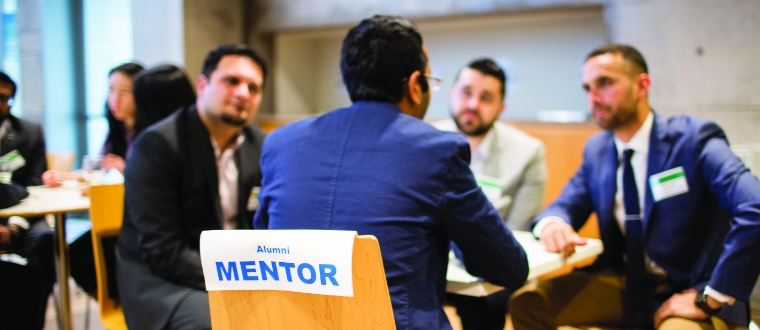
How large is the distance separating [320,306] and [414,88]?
0.66 meters

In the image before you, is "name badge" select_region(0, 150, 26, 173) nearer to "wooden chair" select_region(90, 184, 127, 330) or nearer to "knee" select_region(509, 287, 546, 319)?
"wooden chair" select_region(90, 184, 127, 330)

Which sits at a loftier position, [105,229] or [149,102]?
[149,102]

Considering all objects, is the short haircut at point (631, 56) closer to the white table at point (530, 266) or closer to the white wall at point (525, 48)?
the white table at point (530, 266)

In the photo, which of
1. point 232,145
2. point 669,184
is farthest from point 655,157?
point 232,145

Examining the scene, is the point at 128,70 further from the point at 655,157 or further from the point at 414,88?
the point at 655,157

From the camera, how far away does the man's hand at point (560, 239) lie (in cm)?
177

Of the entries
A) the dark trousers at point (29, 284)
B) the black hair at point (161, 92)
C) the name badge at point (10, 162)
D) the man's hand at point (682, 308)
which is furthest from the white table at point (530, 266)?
the name badge at point (10, 162)

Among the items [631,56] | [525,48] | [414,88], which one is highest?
[525,48]

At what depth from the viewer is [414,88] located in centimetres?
149

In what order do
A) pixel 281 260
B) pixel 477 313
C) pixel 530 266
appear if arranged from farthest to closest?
1. pixel 477 313
2. pixel 530 266
3. pixel 281 260

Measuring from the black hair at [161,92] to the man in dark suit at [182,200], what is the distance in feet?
1.07

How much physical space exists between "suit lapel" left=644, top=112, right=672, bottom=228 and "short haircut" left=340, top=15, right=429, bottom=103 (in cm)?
101

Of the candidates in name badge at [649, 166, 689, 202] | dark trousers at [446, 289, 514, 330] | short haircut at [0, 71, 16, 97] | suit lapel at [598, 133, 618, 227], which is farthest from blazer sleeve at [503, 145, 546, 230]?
short haircut at [0, 71, 16, 97]

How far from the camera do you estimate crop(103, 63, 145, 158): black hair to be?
11.3 ft
